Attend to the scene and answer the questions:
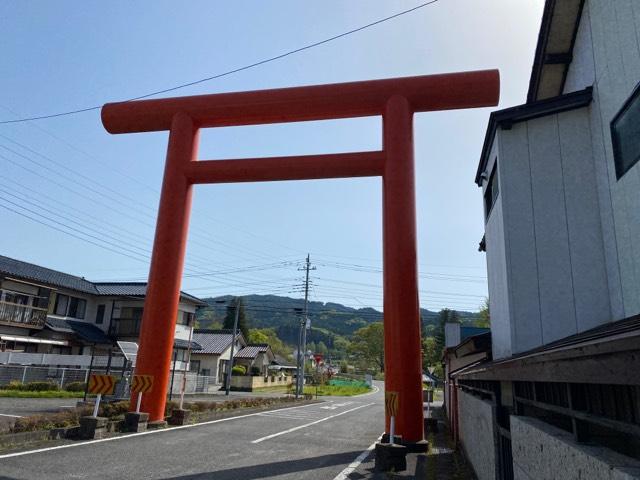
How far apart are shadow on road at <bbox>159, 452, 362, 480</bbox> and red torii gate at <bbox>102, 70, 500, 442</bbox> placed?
4.43ft

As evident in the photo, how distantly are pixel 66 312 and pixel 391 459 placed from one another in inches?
1050

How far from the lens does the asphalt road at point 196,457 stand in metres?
6.07

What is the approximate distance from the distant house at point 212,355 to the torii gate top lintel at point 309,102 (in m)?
29.2

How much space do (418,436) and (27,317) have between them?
930 inches

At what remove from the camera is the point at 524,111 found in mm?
6746

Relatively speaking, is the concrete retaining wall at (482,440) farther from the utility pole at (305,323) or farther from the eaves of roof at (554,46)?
the utility pole at (305,323)

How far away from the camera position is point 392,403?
7676 millimetres

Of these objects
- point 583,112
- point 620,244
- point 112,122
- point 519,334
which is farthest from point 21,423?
point 583,112

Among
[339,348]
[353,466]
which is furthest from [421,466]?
[339,348]

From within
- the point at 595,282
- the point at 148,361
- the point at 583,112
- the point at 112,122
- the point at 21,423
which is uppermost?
the point at 112,122

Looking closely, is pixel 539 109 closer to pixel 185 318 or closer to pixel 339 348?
pixel 185 318

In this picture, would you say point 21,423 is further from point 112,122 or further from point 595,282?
point 595,282

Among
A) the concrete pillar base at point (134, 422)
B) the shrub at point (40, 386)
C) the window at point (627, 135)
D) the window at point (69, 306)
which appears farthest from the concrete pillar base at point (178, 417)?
the window at point (69, 306)

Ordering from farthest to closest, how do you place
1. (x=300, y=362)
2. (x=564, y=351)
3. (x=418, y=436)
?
1. (x=300, y=362)
2. (x=418, y=436)
3. (x=564, y=351)
